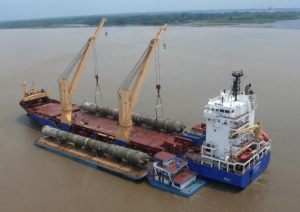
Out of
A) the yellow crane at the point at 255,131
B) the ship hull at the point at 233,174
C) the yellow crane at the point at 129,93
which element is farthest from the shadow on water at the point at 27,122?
the yellow crane at the point at 255,131

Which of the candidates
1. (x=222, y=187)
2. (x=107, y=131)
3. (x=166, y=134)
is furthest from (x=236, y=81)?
(x=107, y=131)

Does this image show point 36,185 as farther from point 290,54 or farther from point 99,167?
point 290,54

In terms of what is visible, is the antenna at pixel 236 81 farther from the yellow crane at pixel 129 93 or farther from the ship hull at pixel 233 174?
the yellow crane at pixel 129 93

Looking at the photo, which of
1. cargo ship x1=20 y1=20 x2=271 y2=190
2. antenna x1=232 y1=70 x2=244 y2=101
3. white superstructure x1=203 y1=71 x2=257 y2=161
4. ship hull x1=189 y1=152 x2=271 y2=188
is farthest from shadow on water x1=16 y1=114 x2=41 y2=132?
antenna x1=232 y1=70 x2=244 y2=101

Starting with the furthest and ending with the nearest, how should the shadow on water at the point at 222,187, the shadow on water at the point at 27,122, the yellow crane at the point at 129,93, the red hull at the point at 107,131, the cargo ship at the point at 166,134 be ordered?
the shadow on water at the point at 27,122 < the yellow crane at the point at 129,93 < the red hull at the point at 107,131 < the cargo ship at the point at 166,134 < the shadow on water at the point at 222,187

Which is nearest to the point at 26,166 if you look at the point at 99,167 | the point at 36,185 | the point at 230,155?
the point at 36,185

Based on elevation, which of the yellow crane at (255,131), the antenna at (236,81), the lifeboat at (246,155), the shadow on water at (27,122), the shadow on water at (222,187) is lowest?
the shadow on water at (222,187)

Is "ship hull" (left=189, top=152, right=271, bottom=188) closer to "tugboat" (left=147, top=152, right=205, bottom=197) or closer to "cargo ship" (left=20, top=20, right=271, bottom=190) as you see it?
"cargo ship" (left=20, top=20, right=271, bottom=190)

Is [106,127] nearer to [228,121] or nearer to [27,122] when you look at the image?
[27,122]
